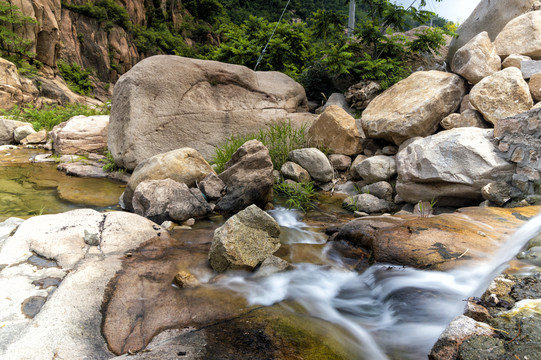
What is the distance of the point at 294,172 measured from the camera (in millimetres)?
6078

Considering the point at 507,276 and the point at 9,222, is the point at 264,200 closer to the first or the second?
the point at 9,222

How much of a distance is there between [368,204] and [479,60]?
134 inches

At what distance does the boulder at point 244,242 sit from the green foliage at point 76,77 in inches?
824

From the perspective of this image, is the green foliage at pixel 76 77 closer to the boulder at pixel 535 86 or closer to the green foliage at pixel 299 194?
the green foliage at pixel 299 194

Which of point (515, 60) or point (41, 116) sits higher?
point (515, 60)

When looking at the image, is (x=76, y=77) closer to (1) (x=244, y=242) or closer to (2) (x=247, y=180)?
(2) (x=247, y=180)

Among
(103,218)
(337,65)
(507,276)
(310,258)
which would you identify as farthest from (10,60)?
(507,276)

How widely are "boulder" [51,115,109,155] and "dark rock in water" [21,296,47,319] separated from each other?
25.1 feet

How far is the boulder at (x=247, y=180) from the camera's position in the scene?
16.6 feet

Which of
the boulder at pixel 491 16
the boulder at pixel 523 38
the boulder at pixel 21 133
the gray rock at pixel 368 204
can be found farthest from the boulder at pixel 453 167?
the boulder at pixel 21 133

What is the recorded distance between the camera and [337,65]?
27.1 ft

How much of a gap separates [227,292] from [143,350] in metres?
0.96

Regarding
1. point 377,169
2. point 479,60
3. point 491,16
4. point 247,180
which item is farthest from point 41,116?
point 491,16

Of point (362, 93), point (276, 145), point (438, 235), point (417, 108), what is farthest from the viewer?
point (362, 93)
